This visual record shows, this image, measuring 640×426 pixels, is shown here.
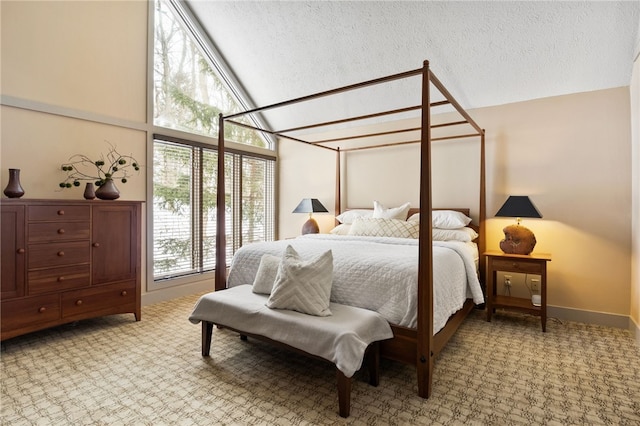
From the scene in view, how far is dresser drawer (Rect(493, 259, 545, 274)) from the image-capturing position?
3020mm

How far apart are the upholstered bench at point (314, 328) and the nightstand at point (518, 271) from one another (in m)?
1.72

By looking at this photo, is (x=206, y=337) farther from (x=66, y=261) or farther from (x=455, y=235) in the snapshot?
(x=455, y=235)

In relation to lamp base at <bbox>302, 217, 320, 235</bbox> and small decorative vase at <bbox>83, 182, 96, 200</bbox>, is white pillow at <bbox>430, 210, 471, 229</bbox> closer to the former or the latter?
lamp base at <bbox>302, 217, 320, 235</bbox>

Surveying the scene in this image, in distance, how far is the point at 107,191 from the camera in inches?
122

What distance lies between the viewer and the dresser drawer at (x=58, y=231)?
2.57m

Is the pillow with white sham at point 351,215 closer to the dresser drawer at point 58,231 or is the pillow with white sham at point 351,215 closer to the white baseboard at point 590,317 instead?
the white baseboard at point 590,317

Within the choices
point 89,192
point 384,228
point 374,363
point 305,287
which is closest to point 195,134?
point 89,192

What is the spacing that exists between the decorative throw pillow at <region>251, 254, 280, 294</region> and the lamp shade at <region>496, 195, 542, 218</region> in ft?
7.63

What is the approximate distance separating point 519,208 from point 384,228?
1322 millimetres

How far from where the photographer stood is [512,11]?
2.85m

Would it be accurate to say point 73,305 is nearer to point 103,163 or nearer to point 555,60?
point 103,163

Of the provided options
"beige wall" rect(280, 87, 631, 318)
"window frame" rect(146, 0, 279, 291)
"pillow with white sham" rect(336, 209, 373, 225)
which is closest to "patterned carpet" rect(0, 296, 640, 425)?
"beige wall" rect(280, 87, 631, 318)

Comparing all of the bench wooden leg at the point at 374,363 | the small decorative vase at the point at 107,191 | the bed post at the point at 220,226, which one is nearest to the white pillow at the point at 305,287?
the bench wooden leg at the point at 374,363

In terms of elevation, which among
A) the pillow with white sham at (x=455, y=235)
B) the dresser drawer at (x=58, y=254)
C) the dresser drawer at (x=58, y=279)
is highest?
the pillow with white sham at (x=455, y=235)
